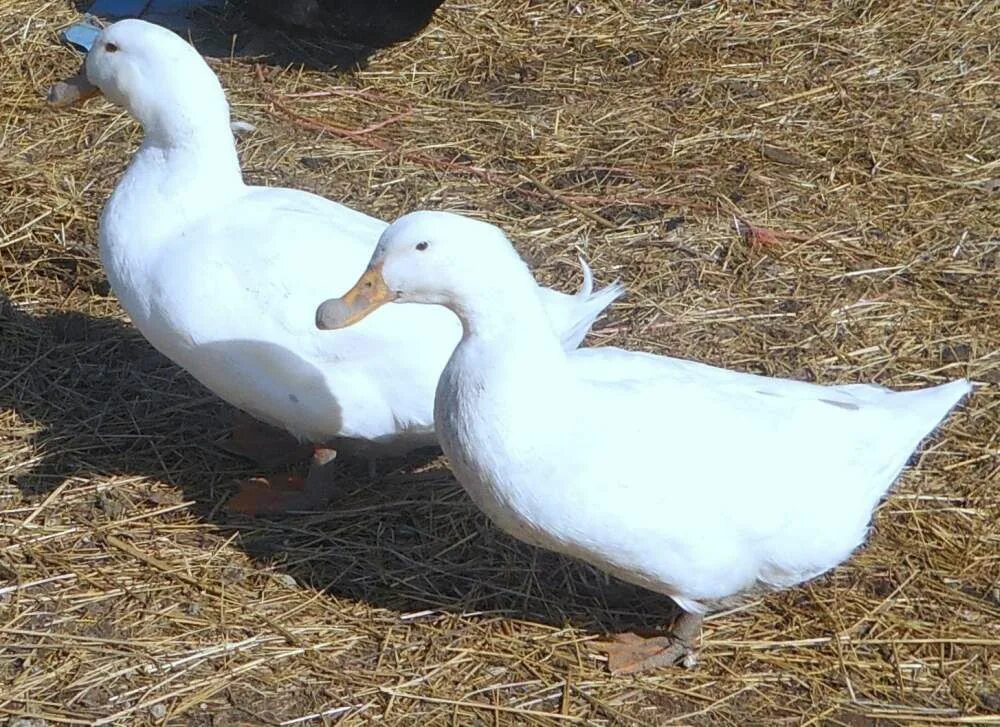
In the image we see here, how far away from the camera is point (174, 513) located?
390cm

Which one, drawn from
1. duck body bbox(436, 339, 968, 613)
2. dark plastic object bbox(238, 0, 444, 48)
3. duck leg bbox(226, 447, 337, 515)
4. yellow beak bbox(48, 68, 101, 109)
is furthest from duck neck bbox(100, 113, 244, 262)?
dark plastic object bbox(238, 0, 444, 48)

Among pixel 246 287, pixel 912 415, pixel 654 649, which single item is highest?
pixel 246 287

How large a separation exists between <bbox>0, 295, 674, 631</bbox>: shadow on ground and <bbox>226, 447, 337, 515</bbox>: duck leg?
36 millimetres

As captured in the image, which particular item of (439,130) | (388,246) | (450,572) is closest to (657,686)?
(450,572)

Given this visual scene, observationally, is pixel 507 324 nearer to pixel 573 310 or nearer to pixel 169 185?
pixel 573 310

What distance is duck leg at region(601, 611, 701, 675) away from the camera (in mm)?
3432

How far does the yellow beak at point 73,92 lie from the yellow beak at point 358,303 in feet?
5.19

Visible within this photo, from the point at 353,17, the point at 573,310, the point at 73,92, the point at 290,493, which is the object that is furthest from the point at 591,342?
the point at 353,17

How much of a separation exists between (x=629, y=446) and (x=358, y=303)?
702mm

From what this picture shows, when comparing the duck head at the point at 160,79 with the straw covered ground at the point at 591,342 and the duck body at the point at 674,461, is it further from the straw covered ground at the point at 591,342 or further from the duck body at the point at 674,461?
the duck body at the point at 674,461

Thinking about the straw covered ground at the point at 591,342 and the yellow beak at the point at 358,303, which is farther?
the straw covered ground at the point at 591,342

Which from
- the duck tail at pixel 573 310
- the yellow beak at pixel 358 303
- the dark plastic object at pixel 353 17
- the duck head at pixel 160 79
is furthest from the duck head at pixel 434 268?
the dark plastic object at pixel 353 17

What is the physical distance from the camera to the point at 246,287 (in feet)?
12.0

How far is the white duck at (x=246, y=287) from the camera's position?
12.0 feet
